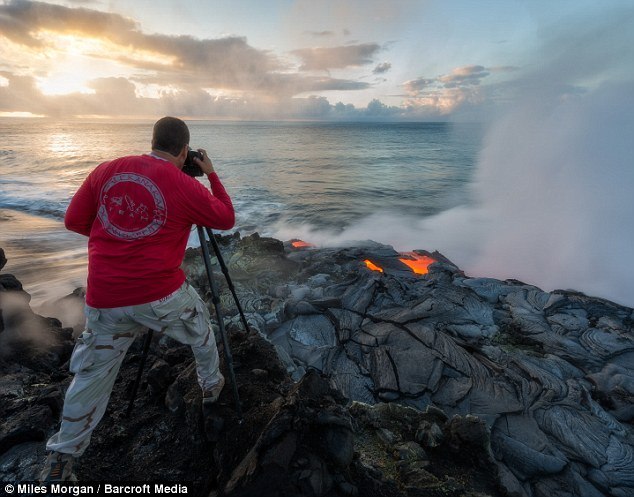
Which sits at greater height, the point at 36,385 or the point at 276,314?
the point at 36,385

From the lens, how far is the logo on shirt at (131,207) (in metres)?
2.73

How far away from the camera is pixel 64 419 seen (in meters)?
2.90

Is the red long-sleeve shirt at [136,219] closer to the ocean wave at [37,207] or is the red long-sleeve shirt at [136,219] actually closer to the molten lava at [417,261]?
the molten lava at [417,261]

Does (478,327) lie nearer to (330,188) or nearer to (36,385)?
(36,385)

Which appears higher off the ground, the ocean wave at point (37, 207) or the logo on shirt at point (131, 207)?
the logo on shirt at point (131, 207)

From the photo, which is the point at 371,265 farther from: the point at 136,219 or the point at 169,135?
the point at 136,219

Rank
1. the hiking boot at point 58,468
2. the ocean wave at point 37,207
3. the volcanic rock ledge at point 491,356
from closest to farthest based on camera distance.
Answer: the hiking boot at point 58,468, the volcanic rock ledge at point 491,356, the ocean wave at point 37,207

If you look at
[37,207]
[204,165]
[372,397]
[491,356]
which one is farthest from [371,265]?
[37,207]

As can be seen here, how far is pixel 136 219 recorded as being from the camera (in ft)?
9.05

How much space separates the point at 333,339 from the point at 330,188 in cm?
2780

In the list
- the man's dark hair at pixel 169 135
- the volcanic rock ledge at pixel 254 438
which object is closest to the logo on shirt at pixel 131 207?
the man's dark hair at pixel 169 135

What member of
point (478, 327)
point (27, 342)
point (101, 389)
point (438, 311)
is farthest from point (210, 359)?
point (478, 327)

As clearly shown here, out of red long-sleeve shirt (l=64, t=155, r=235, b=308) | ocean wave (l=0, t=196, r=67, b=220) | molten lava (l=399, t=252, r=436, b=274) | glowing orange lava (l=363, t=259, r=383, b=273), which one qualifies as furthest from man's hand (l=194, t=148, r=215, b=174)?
ocean wave (l=0, t=196, r=67, b=220)

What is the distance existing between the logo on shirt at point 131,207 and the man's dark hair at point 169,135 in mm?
407
